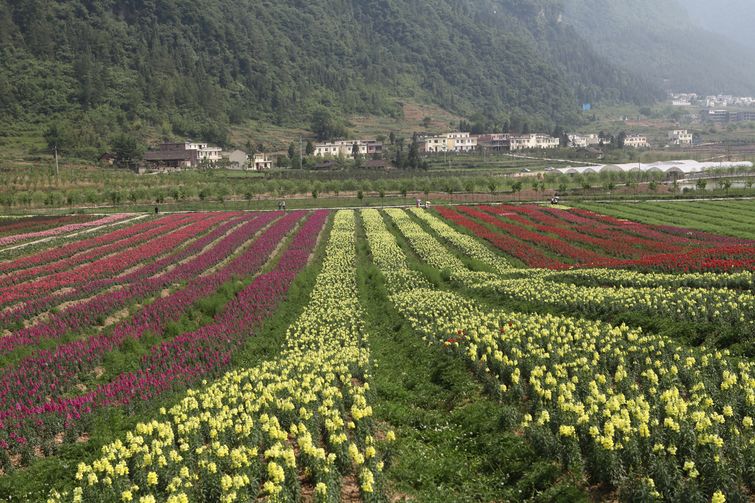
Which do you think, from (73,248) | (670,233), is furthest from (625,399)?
(73,248)

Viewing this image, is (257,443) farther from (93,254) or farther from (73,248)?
(73,248)

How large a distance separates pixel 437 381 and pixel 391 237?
1057 inches

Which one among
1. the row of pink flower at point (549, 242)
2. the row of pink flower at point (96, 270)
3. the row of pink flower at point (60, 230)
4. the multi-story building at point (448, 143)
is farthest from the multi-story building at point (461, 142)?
the row of pink flower at point (96, 270)

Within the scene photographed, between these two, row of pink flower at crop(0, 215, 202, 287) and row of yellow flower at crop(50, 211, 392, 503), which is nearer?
row of yellow flower at crop(50, 211, 392, 503)

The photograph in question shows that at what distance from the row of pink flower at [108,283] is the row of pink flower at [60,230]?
9928 mm

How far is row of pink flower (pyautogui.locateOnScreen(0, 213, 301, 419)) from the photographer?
14.1 metres

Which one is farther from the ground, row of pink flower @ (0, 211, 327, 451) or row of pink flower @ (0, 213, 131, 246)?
row of pink flower @ (0, 213, 131, 246)

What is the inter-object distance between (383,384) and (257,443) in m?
4.09

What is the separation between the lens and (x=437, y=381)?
1452 cm

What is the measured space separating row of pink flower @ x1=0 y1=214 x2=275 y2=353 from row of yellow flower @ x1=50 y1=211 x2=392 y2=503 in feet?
25.7

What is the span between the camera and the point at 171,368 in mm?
15141

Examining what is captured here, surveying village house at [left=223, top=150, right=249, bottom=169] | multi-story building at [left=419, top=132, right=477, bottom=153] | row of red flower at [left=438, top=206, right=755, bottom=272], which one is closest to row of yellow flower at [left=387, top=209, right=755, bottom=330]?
row of red flower at [left=438, top=206, right=755, bottom=272]

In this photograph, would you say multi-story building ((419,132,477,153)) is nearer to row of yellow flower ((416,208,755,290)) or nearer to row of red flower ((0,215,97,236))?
row of red flower ((0,215,97,236))

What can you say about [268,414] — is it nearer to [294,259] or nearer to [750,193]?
[294,259]
